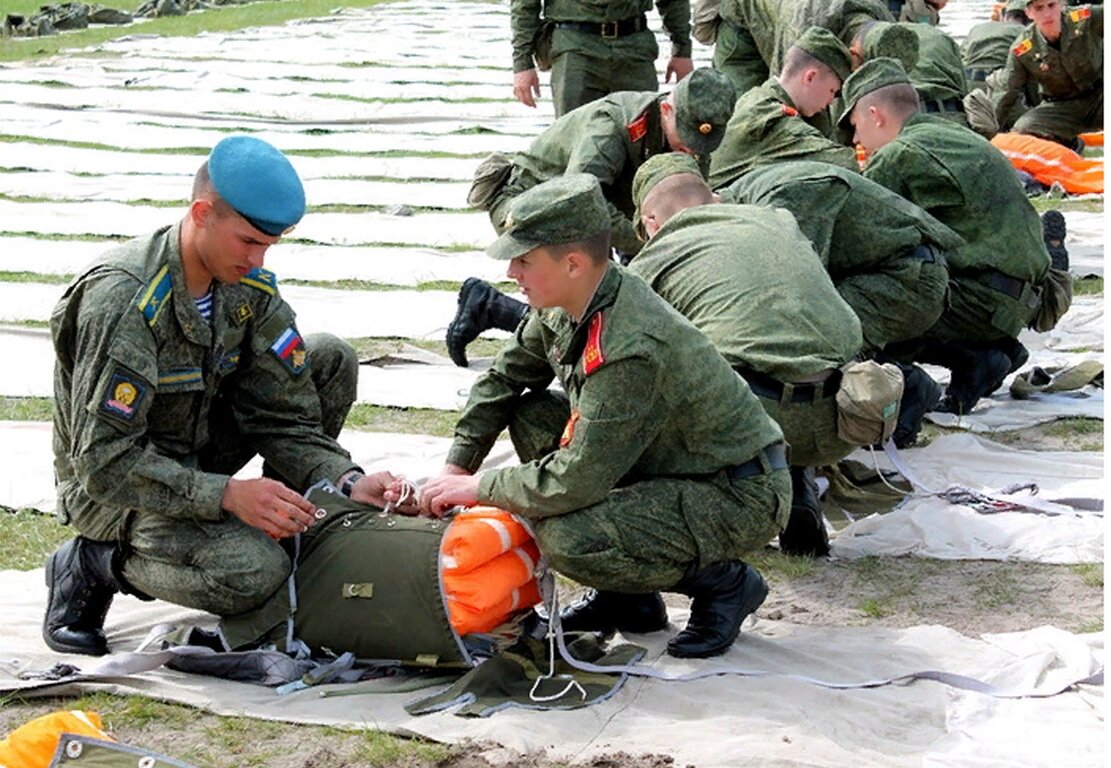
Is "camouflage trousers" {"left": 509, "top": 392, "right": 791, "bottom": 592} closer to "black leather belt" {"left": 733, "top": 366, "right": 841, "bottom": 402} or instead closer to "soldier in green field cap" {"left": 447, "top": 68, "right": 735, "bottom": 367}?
"black leather belt" {"left": 733, "top": 366, "right": 841, "bottom": 402}

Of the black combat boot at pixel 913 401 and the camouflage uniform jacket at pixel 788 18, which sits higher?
the camouflage uniform jacket at pixel 788 18

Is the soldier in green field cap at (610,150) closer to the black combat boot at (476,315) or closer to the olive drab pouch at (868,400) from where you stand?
the black combat boot at (476,315)

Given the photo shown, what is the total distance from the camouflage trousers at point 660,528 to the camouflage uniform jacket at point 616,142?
2.29 metres

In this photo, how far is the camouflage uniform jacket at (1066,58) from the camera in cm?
971

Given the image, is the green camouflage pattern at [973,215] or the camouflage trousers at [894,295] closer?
the camouflage trousers at [894,295]

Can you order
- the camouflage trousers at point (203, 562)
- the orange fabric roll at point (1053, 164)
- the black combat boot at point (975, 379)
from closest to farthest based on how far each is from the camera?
1. the camouflage trousers at point (203, 562)
2. the black combat boot at point (975, 379)
3. the orange fabric roll at point (1053, 164)

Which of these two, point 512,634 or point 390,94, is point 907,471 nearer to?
point 512,634

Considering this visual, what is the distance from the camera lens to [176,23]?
18.4 metres

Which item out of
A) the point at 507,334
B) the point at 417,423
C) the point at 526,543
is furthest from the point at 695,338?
the point at 507,334

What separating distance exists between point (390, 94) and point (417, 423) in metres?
7.49

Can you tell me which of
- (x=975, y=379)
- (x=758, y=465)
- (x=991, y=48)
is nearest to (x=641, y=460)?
(x=758, y=465)

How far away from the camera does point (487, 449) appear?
4234 millimetres

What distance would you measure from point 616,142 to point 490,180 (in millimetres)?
797

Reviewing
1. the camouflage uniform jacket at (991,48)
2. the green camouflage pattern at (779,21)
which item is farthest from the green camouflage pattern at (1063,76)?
the green camouflage pattern at (779,21)
